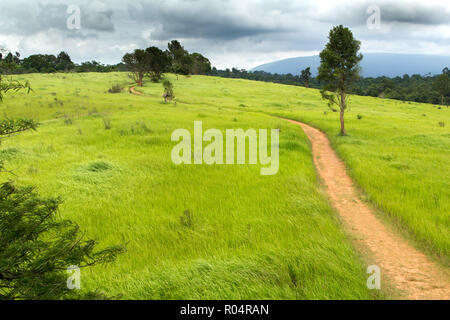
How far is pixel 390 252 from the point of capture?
666cm

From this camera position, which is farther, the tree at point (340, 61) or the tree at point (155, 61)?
the tree at point (155, 61)

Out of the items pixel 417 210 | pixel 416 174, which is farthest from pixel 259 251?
pixel 416 174

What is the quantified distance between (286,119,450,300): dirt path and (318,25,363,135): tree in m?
13.9

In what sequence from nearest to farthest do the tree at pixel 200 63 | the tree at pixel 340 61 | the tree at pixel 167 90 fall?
the tree at pixel 340 61 → the tree at pixel 167 90 → the tree at pixel 200 63

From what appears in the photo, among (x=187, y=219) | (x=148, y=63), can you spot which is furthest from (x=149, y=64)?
(x=187, y=219)

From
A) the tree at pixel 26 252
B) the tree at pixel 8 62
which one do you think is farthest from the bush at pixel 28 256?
the tree at pixel 8 62

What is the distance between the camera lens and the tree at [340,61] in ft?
70.7

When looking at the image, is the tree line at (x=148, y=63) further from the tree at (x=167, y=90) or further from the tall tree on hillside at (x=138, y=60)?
the tree at (x=167, y=90)

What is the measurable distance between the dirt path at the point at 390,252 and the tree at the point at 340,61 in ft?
45.7

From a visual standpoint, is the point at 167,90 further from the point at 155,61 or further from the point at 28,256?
the point at 28,256

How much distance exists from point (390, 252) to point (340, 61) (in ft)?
63.8

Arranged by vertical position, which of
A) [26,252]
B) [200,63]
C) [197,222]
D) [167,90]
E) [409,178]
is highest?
[200,63]
